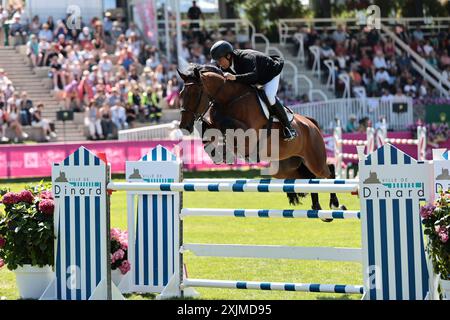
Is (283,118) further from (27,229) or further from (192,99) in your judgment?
(27,229)

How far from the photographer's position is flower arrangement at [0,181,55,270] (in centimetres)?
738

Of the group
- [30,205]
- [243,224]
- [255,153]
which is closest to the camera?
[30,205]

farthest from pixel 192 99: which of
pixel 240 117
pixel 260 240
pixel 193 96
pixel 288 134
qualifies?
pixel 260 240

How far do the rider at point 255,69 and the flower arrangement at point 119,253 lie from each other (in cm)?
252

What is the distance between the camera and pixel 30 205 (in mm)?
7598

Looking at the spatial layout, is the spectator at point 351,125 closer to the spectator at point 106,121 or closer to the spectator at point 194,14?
the spectator at point 106,121

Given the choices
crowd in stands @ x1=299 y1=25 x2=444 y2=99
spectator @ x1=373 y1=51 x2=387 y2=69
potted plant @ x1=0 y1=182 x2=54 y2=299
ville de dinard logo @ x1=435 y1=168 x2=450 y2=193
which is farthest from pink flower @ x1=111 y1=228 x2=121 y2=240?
spectator @ x1=373 y1=51 x2=387 y2=69

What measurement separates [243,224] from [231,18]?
20.7 metres

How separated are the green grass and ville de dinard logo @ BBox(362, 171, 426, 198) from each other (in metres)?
1.51

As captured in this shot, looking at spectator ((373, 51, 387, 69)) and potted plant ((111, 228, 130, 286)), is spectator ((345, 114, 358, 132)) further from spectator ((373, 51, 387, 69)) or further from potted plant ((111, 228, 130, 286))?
potted plant ((111, 228, 130, 286))

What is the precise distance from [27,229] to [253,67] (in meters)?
3.66

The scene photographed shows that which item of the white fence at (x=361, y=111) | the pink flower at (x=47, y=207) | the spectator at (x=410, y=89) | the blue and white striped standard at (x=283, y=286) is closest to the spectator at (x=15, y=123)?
the white fence at (x=361, y=111)
